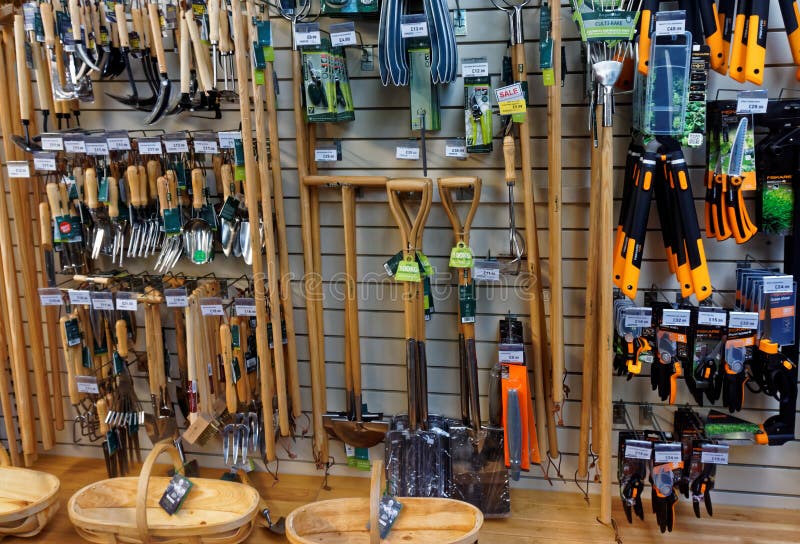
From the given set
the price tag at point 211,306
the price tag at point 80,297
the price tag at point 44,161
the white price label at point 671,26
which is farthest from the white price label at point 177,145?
the white price label at point 671,26

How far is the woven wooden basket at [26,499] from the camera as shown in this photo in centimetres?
245

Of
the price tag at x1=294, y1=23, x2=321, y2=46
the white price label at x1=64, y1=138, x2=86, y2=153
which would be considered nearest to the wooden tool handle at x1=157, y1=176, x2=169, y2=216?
the white price label at x1=64, y1=138, x2=86, y2=153

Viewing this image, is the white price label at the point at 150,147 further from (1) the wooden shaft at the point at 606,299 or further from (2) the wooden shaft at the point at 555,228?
(1) the wooden shaft at the point at 606,299

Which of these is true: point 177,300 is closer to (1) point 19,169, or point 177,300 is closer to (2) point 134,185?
(2) point 134,185

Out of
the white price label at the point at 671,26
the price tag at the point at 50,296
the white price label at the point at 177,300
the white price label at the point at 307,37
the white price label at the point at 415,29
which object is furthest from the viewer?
the price tag at the point at 50,296

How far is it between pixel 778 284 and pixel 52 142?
9.41 feet

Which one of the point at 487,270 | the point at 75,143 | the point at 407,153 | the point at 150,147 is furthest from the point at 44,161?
the point at 487,270

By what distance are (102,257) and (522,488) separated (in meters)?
Result: 2.22

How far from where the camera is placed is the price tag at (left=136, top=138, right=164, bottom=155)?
2484mm

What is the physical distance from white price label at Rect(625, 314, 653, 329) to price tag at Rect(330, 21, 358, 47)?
4.82 ft

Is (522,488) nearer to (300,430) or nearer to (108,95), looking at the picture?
(300,430)

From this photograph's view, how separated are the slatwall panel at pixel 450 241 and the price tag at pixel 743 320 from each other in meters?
0.24

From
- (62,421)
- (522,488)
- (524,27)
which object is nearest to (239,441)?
(62,421)

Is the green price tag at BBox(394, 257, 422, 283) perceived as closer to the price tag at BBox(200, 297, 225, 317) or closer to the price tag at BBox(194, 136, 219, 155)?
the price tag at BBox(200, 297, 225, 317)
